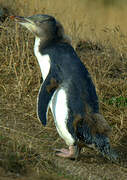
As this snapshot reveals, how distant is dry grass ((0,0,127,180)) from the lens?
3.32 meters

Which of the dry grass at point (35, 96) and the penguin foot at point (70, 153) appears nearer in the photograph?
the dry grass at point (35, 96)

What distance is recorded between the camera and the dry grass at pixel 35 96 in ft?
10.9

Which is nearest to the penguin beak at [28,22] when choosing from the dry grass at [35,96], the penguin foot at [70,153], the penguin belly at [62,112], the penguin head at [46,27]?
the penguin head at [46,27]

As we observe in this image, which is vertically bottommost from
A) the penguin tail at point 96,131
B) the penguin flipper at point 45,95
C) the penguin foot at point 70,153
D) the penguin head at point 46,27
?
the penguin foot at point 70,153

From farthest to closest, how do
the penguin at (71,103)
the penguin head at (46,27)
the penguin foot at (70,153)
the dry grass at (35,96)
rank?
the penguin head at (46,27), the penguin foot at (70,153), the penguin at (71,103), the dry grass at (35,96)

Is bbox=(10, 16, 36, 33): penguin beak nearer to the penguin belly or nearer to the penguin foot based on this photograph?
the penguin belly

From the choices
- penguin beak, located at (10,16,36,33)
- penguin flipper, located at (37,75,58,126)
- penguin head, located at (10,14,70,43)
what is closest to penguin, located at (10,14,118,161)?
penguin flipper, located at (37,75,58,126)

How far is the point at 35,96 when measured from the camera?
4820mm

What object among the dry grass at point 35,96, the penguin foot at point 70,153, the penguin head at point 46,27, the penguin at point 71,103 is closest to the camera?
the dry grass at point 35,96

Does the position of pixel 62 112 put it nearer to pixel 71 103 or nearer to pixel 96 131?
pixel 71 103

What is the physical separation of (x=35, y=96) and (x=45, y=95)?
1.40m

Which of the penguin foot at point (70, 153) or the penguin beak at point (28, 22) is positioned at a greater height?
the penguin beak at point (28, 22)

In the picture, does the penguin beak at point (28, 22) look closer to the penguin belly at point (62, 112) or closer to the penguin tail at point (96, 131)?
the penguin belly at point (62, 112)

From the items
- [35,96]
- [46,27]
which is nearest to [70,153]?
[46,27]
